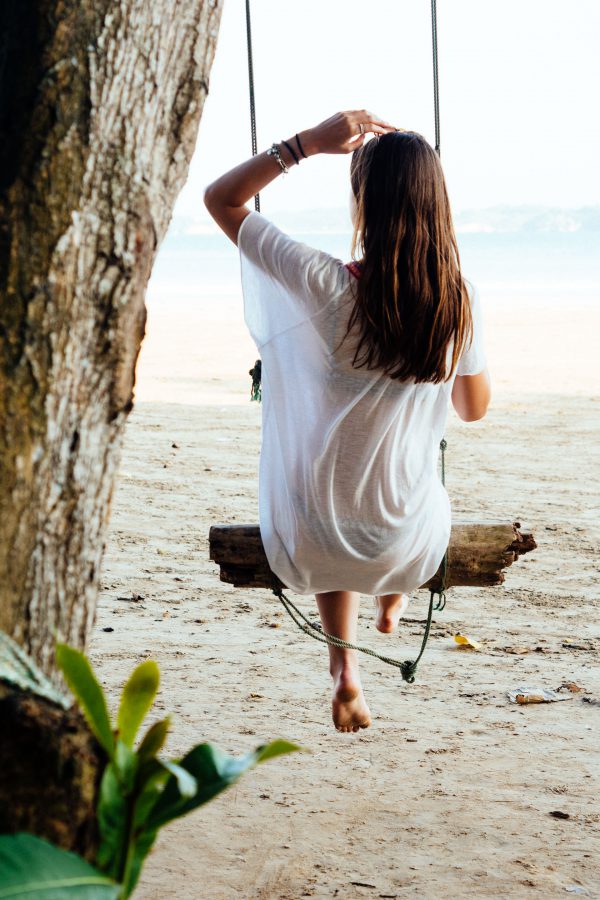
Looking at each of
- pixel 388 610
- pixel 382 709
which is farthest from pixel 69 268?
pixel 382 709

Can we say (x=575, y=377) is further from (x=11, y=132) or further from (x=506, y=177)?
(x=506, y=177)

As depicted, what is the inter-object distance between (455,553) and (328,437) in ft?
1.71

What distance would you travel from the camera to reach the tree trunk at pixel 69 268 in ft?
4.98

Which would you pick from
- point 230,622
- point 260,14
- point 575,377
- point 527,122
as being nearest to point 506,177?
point 527,122

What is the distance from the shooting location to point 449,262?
2.40 m

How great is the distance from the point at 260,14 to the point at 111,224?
40910 mm

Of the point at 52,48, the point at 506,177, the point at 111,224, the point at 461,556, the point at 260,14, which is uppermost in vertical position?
the point at 260,14

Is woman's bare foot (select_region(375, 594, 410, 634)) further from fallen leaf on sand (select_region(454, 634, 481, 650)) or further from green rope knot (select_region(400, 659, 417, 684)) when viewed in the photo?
fallen leaf on sand (select_region(454, 634, 481, 650))

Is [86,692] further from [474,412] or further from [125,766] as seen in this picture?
[474,412]

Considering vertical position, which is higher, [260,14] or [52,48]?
[260,14]

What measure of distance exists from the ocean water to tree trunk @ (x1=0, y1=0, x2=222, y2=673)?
2334cm

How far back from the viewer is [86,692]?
4.81 ft

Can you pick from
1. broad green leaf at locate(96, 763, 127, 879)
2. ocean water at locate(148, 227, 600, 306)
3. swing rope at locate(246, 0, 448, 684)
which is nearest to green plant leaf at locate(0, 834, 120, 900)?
broad green leaf at locate(96, 763, 127, 879)

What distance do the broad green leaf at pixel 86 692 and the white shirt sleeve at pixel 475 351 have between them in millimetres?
1385
